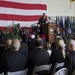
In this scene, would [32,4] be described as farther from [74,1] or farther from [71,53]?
[71,53]

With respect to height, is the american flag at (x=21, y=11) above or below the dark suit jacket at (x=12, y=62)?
above

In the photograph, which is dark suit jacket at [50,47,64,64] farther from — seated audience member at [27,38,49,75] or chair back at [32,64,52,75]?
chair back at [32,64,52,75]

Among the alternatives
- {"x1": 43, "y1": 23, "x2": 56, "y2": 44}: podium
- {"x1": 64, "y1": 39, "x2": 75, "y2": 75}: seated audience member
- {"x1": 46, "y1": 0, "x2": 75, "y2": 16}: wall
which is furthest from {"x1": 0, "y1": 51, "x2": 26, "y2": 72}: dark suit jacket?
{"x1": 46, "y1": 0, "x2": 75, "y2": 16}: wall

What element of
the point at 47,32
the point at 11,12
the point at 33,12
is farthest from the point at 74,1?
the point at 47,32

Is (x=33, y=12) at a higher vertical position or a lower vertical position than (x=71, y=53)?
higher

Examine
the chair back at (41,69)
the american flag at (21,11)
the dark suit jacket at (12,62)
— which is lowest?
the chair back at (41,69)

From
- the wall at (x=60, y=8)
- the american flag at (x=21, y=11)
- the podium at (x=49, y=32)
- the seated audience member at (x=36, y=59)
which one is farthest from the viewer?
the wall at (x=60, y=8)

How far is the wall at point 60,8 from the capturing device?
36.7 ft

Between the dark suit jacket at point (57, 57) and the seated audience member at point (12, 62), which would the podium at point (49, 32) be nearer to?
the dark suit jacket at point (57, 57)

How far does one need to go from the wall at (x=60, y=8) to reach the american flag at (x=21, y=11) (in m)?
0.56

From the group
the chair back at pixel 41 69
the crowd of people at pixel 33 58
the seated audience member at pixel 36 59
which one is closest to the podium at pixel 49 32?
the crowd of people at pixel 33 58

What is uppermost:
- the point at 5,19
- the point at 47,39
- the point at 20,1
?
the point at 20,1

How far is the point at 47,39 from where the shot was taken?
7.69 metres

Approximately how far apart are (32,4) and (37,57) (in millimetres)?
6500
